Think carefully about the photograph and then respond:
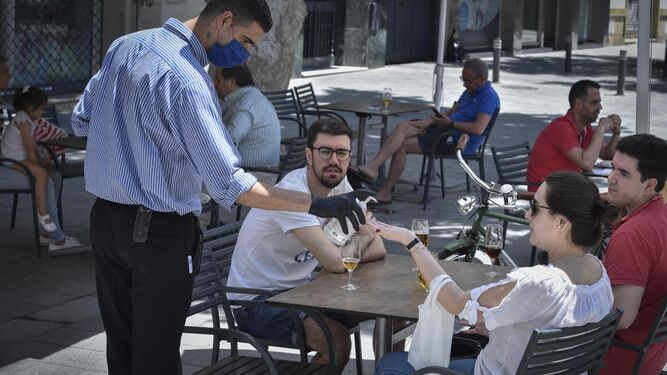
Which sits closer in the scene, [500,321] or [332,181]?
[500,321]

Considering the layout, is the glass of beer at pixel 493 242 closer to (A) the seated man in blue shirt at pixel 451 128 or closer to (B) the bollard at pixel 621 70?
(A) the seated man in blue shirt at pixel 451 128

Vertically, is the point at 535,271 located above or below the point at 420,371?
above

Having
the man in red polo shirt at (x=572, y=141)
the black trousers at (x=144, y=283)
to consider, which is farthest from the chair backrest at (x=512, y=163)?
the black trousers at (x=144, y=283)

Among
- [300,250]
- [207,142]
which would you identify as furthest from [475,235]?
[207,142]

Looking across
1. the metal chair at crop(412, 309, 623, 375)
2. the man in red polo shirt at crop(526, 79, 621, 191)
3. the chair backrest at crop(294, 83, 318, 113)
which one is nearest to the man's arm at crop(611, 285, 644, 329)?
the metal chair at crop(412, 309, 623, 375)

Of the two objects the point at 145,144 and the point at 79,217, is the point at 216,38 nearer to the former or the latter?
the point at 145,144

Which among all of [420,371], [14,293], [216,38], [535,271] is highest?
[216,38]

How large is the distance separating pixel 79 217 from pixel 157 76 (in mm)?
5887

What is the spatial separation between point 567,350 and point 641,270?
2.29 ft

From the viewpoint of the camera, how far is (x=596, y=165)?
836 centimetres

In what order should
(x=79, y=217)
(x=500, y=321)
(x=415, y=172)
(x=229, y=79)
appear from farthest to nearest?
(x=415, y=172) < (x=79, y=217) < (x=229, y=79) < (x=500, y=321)

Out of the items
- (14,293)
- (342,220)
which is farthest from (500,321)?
(14,293)

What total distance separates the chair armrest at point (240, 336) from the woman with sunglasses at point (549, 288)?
659mm

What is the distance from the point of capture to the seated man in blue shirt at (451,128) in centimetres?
1041
